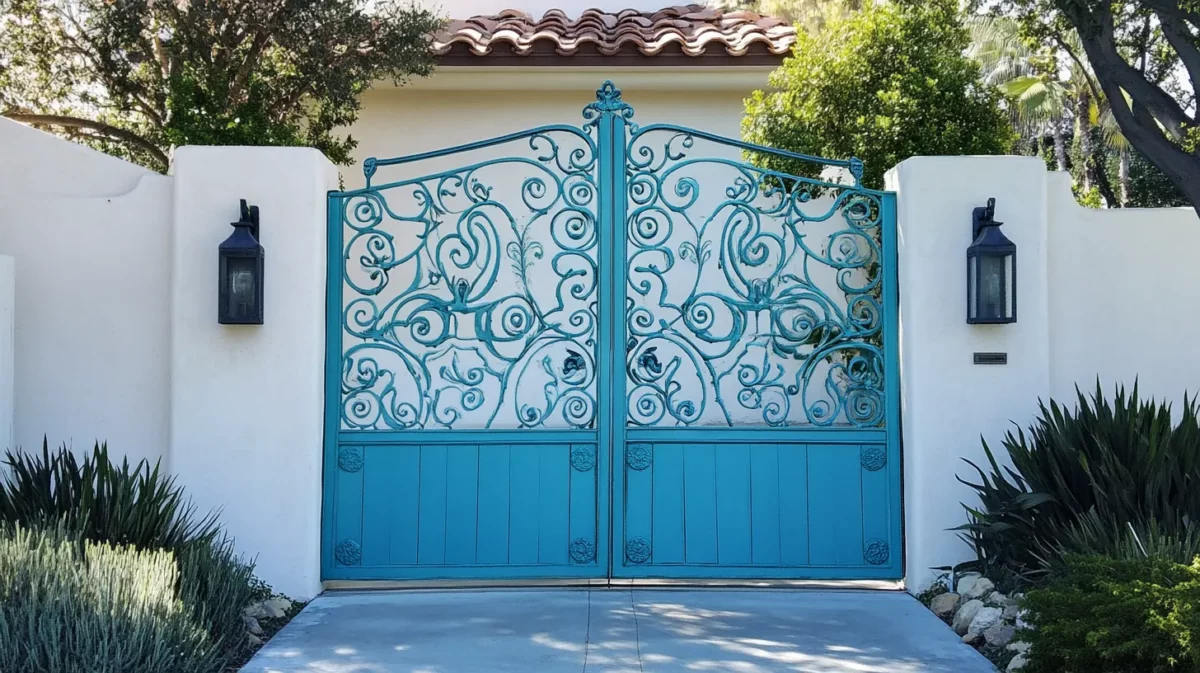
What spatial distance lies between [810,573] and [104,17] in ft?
24.2

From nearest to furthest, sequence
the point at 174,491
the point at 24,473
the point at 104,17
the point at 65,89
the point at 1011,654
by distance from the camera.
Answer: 1. the point at 1011,654
2. the point at 24,473
3. the point at 174,491
4. the point at 104,17
5. the point at 65,89

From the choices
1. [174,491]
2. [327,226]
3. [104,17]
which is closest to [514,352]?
[327,226]

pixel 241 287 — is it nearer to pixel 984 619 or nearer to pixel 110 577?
pixel 110 577

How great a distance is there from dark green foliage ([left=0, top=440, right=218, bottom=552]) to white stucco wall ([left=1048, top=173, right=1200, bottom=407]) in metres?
5.14

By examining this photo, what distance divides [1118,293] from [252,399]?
5.25m

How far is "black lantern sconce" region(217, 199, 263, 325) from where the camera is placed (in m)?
6.15

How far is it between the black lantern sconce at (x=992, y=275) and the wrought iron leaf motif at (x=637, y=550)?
2.32 metres

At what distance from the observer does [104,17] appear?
367 inches

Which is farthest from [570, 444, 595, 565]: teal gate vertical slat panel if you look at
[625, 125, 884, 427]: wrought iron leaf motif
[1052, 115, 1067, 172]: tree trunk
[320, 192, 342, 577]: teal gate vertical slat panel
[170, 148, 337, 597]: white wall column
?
[1052, 115, 1067, 172]: tree trunk

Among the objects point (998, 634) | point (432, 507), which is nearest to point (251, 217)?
point (432, 507)

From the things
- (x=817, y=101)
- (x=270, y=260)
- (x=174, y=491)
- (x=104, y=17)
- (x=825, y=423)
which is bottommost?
(x=174, y=491)

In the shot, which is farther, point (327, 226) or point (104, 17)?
point (104, 17)

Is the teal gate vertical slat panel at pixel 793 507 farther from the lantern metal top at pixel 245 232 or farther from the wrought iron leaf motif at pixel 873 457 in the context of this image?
the lantern metal top at pixel 245 232

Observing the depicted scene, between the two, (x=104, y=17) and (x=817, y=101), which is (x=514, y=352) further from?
(x=104, y=17)
